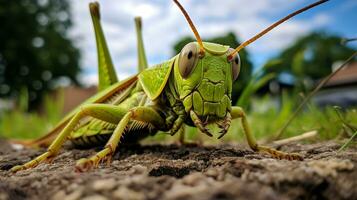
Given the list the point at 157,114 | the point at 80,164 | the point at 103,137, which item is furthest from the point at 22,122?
the point at 80,164

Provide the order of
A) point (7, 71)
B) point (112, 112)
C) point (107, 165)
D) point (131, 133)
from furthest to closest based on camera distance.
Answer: point (7, 71) → point (131, 133) → point (112, 112) → point (107, 165)

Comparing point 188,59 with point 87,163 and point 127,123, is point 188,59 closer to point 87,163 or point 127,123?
point 127,123

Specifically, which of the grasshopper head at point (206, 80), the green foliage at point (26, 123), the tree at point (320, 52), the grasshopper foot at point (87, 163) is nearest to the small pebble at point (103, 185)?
the grasshopper foot at point (87, 163)

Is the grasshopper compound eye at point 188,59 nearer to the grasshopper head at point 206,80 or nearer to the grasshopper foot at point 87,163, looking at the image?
the grasshopper head at point 206,80

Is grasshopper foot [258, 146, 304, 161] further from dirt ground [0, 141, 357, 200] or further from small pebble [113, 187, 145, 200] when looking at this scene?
small pebble [113, 187, 145, 200]

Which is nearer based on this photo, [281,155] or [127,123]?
[281,155]

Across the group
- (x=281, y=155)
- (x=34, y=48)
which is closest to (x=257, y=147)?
(x=281, y=155)

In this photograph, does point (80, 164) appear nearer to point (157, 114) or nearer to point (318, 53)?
point (157, 114)
